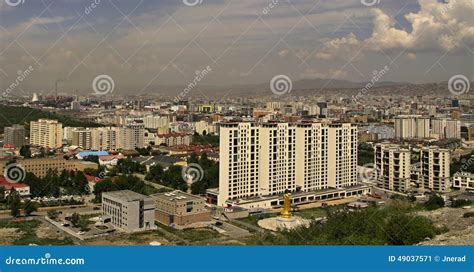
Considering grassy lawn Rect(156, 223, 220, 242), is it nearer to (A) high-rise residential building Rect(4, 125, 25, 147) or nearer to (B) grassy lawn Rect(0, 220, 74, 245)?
(B) grassy lawn Rect(0, 220, 74, 245)

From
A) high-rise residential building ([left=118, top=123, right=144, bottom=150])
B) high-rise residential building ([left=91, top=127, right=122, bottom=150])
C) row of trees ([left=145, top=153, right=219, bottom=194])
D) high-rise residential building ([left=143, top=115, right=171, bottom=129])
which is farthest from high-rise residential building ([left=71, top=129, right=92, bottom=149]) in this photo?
row of trees ([left=145, top=153, right=219, bottom=194])

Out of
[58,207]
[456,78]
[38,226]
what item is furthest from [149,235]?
[456,78]

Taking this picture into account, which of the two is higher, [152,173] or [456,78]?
[456,78]

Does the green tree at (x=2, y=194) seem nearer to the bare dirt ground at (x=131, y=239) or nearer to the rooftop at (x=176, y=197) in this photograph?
the rooftop at (x=176, y=197)

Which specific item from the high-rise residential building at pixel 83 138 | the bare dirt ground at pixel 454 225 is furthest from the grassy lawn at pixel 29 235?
the high-rise residential building at pixel 83 138

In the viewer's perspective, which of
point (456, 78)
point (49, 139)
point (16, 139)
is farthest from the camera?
point (49, 139)

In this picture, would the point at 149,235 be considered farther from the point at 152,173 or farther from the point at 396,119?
the point at 396,119
